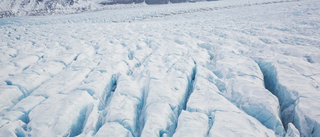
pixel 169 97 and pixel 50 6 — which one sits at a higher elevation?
pixel 50 6

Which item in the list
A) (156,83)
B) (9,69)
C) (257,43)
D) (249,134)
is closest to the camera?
(249,134)

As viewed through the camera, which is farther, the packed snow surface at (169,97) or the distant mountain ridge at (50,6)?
the distant mountain ridge at (50,6)

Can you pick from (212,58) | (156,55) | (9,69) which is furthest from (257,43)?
(9,69)

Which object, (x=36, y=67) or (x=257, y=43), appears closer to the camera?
(x=36, y=67)

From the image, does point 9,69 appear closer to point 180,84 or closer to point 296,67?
point 180,84

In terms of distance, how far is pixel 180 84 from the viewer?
2227mm

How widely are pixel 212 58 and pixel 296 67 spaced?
1.43 m

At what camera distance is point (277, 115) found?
154cm

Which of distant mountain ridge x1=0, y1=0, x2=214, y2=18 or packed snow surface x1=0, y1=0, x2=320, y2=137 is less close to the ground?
distant mountain ridge x1=0, y1=0, x2=214, y2=18

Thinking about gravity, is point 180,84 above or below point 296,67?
below

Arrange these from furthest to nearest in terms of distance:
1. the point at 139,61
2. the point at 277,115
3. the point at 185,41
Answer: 1. the point at 185,41
2. the point at 139,61
3. the point at 277,115

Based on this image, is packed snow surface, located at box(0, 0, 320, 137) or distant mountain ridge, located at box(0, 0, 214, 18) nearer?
packed snow surface, located at box(0, 0, 320, 137)

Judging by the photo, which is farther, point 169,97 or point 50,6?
point 50,6

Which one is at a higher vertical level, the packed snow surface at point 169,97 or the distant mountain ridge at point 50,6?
the distant mountain ridge at point 50,6
